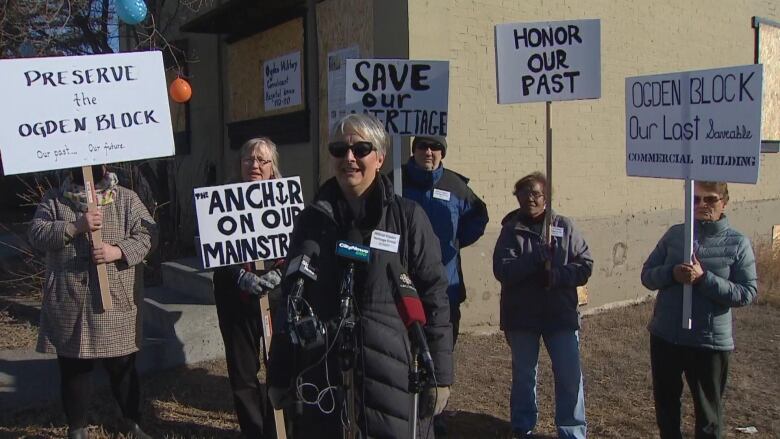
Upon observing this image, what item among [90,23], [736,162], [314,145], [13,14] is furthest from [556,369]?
[90,23]

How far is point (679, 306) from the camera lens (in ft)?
12.4

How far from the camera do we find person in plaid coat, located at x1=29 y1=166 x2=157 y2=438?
400cm

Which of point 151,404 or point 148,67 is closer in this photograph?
point 148,67

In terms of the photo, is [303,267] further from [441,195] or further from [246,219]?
[441,195]

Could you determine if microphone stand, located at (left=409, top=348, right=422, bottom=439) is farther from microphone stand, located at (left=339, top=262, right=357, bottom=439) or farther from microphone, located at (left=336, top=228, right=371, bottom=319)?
microphone, located at (left=336, top=228, right=371, bottom=319)

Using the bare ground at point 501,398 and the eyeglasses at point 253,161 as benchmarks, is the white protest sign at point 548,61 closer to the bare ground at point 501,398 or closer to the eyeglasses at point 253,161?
the eyeglasses at point 253,161

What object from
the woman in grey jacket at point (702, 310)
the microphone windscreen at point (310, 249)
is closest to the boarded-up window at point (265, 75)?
the woman in grey jacket at point (702, 310)

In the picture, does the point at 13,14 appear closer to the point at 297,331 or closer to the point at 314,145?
the point at 314,145

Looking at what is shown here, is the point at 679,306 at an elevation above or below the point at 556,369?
above

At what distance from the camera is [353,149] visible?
259 centimetres

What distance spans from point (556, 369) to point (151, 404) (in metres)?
3.10

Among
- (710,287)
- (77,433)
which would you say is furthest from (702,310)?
(77,433)

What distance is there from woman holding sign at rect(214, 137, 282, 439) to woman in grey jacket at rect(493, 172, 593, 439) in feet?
5.04

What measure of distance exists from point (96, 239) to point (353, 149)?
2.15m
